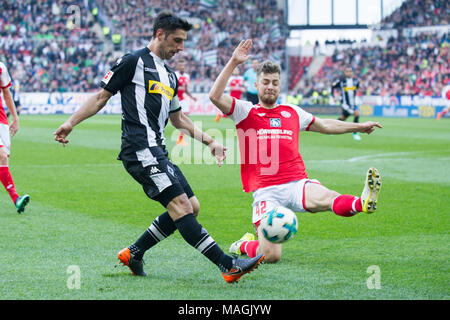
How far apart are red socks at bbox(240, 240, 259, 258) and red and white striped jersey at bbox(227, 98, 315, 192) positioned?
1.60 feet

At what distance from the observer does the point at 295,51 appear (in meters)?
52.1

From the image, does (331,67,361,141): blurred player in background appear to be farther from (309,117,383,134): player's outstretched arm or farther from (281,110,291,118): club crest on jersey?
(281,110,291,118): club crest on jersey

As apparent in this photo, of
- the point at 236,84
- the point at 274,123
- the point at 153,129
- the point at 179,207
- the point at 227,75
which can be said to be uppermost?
the point at 227,75

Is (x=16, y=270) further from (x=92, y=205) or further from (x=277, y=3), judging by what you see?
(x=277, y=3)

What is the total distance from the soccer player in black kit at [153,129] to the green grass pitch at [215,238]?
0.26 meters

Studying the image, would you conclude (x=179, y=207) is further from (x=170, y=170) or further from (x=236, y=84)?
(x=236, y=84)

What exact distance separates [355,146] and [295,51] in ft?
112

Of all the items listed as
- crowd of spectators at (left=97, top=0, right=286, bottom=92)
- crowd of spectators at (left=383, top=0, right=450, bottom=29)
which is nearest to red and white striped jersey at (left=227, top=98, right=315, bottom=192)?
crowd of spectators at (left=97, top=0, right=286, bottom=92)

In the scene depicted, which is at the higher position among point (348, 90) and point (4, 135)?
point (4, 135)

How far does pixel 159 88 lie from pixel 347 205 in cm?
180

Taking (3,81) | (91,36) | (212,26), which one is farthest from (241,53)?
(212,26)

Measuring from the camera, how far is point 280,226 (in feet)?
17.1

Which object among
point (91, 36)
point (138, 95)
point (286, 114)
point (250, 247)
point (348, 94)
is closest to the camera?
point (138, 95)

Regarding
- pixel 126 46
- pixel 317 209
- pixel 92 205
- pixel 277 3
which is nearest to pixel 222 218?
pixel 92 205
